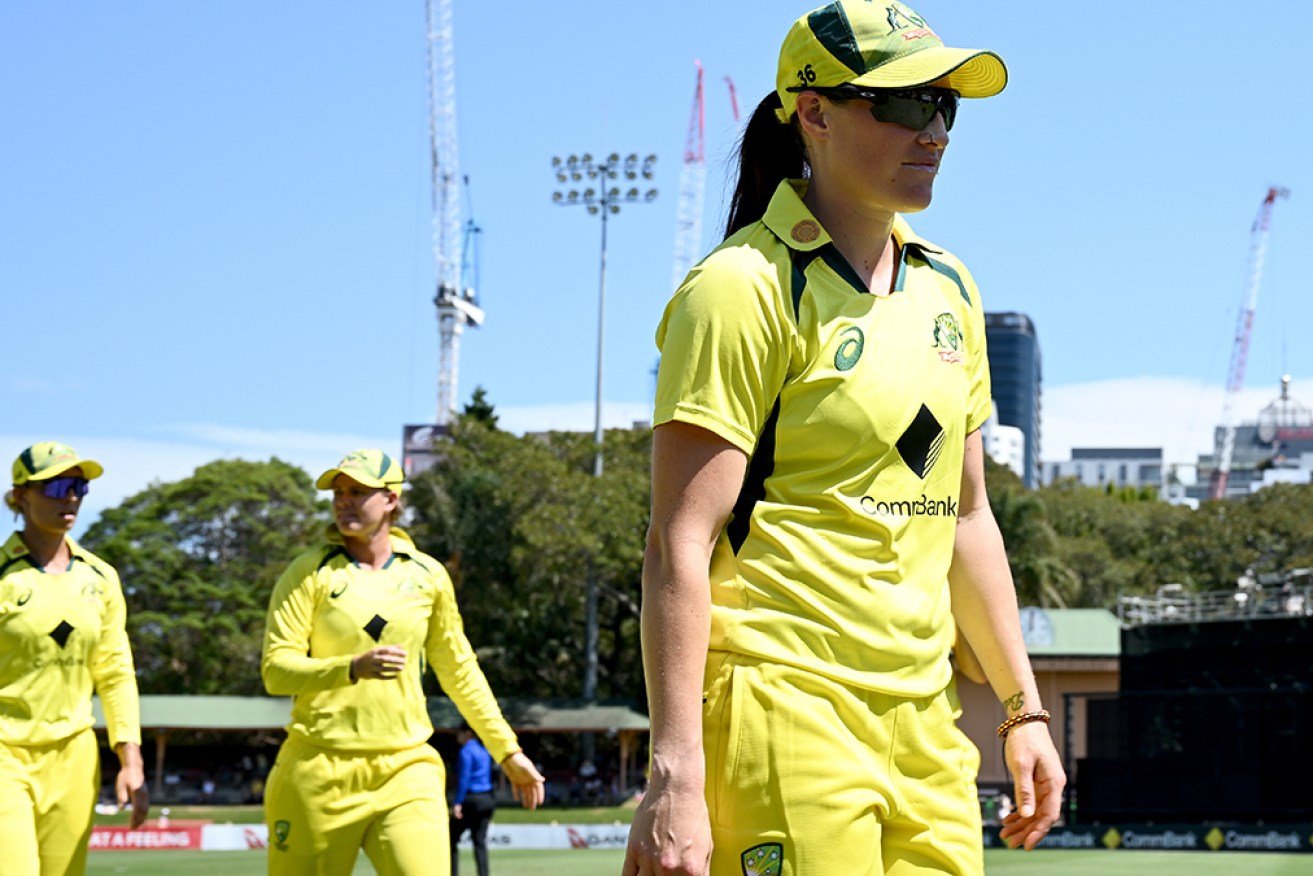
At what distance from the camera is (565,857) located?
2577 cm

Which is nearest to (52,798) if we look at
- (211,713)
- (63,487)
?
(63,487)

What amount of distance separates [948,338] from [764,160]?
23.1 inches

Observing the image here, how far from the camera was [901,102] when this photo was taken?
3707 millimetres

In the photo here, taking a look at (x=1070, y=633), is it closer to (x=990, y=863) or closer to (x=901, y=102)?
(x=990, y=863)

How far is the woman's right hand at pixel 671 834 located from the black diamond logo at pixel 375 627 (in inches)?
202

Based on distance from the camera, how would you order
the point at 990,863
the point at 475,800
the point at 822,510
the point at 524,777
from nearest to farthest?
the point at 822,510 < the point at 524,777 < the point at 475,800 < the point at 990,863

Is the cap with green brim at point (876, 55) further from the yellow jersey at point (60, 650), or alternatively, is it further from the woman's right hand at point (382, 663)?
the yellow jersey at point (60, 650)

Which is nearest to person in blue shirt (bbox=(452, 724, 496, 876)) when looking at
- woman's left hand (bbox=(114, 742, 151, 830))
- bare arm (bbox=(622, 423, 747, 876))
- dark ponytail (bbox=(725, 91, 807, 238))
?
woman's left hand (bbox=(114, 742, 151, 830))

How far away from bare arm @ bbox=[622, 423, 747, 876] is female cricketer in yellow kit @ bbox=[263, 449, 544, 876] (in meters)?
4.33

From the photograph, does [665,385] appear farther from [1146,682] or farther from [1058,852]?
[1146,682]

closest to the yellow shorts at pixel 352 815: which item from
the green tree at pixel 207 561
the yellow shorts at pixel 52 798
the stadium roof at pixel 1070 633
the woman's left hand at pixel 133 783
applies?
the yellow shorts at pixel 52 798

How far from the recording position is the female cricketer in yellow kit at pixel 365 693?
25.5ft

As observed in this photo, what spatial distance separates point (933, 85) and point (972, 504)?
0.94 metres

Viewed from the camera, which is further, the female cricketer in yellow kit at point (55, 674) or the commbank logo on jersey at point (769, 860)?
the female cricketer in yellow kit at point (55, 674)
